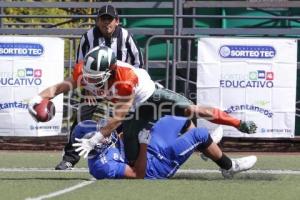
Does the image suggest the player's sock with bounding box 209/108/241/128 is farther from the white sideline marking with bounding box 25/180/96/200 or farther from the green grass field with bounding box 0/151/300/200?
the white sideline marking with bounding box 25/180/96/200

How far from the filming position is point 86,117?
10.2 meters

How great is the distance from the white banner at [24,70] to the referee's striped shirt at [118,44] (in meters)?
2.87

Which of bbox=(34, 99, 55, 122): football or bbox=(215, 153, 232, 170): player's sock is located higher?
bbox=(34, 99, 55, 122): football

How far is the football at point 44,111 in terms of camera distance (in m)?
8.39

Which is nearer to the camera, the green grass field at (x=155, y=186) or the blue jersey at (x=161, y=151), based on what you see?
the green grass field at (x=155, y=186)

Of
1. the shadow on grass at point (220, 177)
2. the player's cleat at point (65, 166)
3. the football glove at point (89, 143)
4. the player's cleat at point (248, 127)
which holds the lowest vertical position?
the player's cleat at point (65, 166)

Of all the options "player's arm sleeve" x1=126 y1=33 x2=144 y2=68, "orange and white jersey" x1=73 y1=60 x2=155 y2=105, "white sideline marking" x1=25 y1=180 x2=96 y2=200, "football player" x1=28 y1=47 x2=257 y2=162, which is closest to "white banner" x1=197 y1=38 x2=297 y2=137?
"player's arm sleeve" x1=126 y1=33 x2=144 y2=68

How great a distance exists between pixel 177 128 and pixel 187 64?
4635mm

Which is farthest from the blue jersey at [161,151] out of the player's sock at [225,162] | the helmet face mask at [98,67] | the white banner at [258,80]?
the white banner at [258,80]

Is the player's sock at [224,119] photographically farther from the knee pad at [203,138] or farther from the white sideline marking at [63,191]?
the white sideline marking at [63,191]

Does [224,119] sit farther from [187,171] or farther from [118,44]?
[118,44]

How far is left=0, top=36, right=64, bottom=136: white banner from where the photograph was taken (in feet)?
42.4

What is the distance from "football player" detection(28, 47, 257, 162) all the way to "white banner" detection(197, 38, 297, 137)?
3588mm

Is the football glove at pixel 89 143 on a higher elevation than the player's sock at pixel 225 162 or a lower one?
higher
